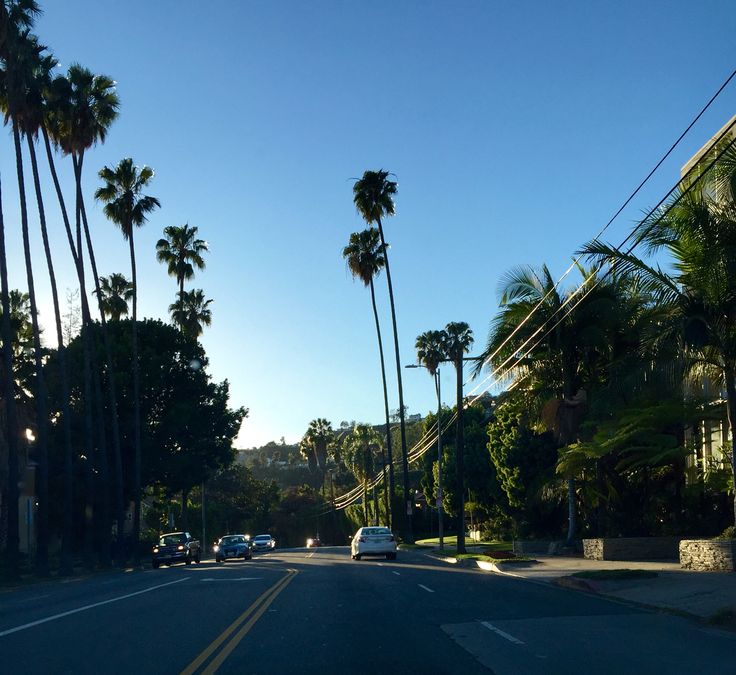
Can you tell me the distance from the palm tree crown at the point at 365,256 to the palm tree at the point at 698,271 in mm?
37619

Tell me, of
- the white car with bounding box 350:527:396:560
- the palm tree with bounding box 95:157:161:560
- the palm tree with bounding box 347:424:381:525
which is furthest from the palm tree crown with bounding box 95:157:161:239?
the palm tree with bounding box 347:424:381:525

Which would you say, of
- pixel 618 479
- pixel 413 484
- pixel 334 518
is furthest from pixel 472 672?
pixel 334 518

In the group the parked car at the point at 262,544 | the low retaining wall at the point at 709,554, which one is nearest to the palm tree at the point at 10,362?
the low retaining wall at the point at 709,554

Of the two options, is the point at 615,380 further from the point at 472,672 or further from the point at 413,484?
the point at 413,484

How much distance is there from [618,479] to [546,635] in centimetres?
1932

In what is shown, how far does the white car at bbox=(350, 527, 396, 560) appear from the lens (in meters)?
37.7

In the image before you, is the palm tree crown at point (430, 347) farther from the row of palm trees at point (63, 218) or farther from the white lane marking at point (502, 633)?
the white lane marking at point (502, 633)

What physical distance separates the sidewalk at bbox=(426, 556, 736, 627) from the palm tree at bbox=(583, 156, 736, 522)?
9.71 ft

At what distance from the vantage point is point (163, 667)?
10148 millimetres

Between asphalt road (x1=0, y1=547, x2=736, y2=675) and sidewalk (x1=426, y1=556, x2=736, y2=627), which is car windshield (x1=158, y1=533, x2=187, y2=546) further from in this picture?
asphalt road (x1=0, y1=547, x2=736, y2=675)

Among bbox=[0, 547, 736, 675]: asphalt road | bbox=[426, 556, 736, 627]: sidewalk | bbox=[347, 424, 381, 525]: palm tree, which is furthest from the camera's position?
bbox=[347, 424, 381, 525]: palm tree

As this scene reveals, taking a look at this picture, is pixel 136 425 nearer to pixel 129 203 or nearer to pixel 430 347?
pixel 129 203

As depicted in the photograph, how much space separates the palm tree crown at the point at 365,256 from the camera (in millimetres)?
58312

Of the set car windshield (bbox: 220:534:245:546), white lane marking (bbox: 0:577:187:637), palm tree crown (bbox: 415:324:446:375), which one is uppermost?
palm tree crown (bbox: 415:324:446:375)
